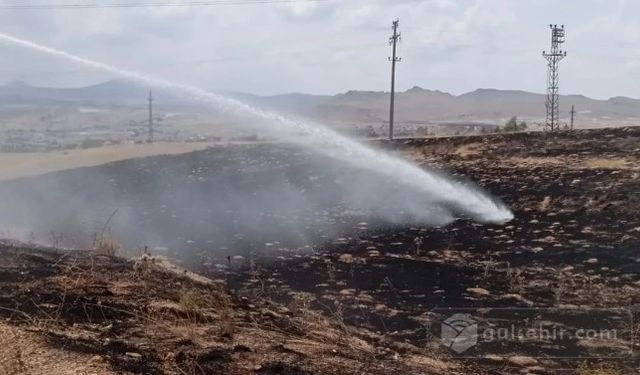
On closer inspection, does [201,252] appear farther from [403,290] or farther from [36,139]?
[36,139]

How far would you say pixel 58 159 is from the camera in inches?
1107

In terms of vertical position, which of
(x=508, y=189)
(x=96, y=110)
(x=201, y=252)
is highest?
(x=96, y=110)

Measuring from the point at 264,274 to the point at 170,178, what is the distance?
13.5m

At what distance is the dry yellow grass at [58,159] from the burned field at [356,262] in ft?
5.73

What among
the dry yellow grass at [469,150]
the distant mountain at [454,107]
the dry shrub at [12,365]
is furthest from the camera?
the distant mountain at [454,107]

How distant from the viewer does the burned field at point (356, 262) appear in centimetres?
581

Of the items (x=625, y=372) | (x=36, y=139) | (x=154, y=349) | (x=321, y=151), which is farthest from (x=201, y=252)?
(x=36, y=139)

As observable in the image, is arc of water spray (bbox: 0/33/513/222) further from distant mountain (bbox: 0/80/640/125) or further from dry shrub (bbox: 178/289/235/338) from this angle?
distant mountain (bbox: 0/80/640/125)

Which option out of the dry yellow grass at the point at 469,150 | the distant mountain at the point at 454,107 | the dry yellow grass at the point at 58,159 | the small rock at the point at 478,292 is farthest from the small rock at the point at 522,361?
the distant mountain at the point at 454,107

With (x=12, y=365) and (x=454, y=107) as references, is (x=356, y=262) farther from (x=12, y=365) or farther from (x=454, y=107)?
(x=454, y=107)

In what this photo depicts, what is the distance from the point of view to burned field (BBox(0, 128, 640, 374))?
5.81 m

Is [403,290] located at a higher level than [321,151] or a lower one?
lower

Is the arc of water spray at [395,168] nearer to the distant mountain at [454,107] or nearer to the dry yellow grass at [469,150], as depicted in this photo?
the dry yellow grass at [469,150]

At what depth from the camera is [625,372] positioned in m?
5.93
